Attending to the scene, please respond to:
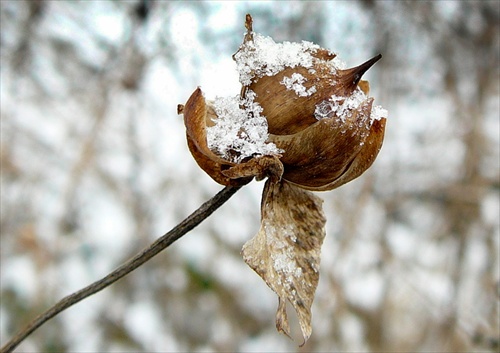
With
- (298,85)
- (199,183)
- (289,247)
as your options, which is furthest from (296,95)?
(199,183)

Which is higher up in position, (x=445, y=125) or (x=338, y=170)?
(x=445, y=125)

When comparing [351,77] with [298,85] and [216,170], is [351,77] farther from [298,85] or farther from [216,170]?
[216,170]

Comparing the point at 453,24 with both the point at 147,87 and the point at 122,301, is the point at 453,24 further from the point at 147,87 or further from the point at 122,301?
the point at 122,301

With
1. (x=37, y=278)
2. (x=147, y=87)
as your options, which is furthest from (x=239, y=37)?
(x=37, y=278)

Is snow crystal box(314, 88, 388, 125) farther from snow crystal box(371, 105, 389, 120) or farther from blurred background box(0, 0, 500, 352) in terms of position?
blurred background box(0, 0, 500, 352)

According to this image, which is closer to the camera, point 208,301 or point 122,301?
point 122,301

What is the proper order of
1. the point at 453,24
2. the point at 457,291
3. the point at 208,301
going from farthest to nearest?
the point at 208,301 < the point at 453,24 < the point at 457,291
